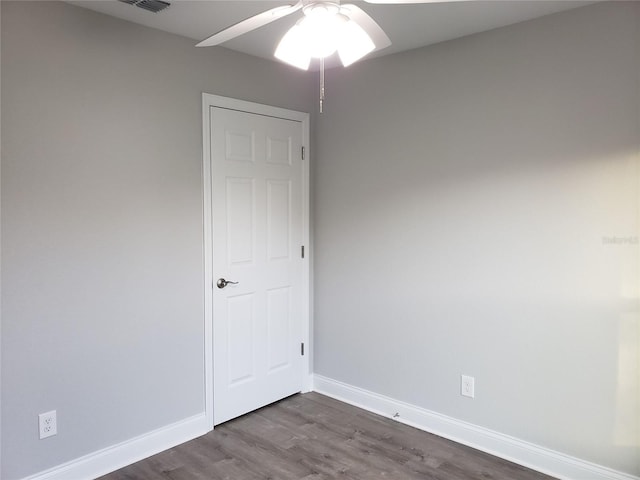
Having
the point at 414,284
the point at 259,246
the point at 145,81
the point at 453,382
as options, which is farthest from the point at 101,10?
the point at 453,382

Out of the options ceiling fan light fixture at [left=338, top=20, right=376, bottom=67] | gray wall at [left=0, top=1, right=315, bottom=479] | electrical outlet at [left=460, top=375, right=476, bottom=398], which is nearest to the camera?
ceiling fan light fixture at [left=338, top=20, right=376, bottom=67]

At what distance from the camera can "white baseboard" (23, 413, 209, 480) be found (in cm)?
250

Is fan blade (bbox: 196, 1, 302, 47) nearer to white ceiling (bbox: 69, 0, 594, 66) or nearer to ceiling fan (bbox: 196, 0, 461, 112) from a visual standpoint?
ceiling fan (bbox: 196, 0, 461, 112)

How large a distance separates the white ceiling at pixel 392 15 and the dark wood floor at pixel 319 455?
2480 mm

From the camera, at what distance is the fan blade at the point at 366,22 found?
1.64 m

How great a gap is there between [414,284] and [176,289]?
5.03 ft

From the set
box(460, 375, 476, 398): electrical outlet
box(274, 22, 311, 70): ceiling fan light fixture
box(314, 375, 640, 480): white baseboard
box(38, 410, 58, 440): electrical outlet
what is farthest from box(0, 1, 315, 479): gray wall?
box(460, 375, 476, 398): electrical outlet

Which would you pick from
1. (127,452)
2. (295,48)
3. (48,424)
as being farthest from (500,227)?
(48,424)

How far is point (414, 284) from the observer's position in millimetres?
3221

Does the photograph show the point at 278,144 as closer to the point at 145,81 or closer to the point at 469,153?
the point at 145,81

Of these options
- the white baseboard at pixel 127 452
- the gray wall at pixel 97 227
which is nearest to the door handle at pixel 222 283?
the gray wall at pixel 97 227

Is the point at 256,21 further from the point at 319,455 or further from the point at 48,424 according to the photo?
the point at 319,455

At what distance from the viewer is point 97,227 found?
8.46 feet

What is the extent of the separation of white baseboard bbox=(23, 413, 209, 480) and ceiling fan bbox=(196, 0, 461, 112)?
221 centimetres
